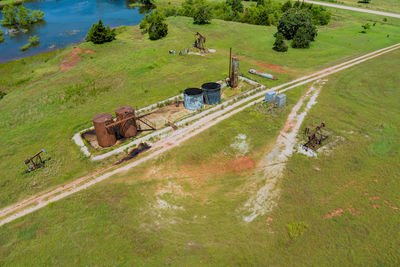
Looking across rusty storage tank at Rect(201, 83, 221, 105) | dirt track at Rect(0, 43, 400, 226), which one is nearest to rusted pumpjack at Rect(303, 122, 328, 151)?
dirt track at Rect(0, 43, 400, 226)

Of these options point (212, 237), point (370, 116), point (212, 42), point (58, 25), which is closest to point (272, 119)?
point (370, 116)

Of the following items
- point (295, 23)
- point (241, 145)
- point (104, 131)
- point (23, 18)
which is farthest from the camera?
point (23, 18)

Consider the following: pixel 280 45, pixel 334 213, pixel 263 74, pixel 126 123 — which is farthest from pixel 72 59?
pixel 334 213

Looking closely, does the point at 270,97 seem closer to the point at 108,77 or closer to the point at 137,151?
the point at 137,151

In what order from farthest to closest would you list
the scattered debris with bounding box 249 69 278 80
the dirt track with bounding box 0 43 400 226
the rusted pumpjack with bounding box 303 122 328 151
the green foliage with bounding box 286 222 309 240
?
the scattered debris with bounding box 249 69 278 80 → the rusted pumpjack with bounding box 303 122 328 151 → the dirt track with bounding box 0 43 400 226 → the green foliage with bounding box 286 222 309 240

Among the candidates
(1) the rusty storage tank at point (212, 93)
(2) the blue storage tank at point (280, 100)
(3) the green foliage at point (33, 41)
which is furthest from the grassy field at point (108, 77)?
(3) the green foliage at point (33, 41)

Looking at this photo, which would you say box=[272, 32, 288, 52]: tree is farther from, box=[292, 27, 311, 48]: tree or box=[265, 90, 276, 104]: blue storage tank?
box=[265, 90, 276, 104]: blue storage tank

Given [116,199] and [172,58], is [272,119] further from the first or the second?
[172,58]

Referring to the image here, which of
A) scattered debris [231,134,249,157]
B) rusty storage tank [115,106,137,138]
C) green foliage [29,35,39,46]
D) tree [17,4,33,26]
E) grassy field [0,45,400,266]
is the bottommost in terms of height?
grassy field [0,45,400,266]
